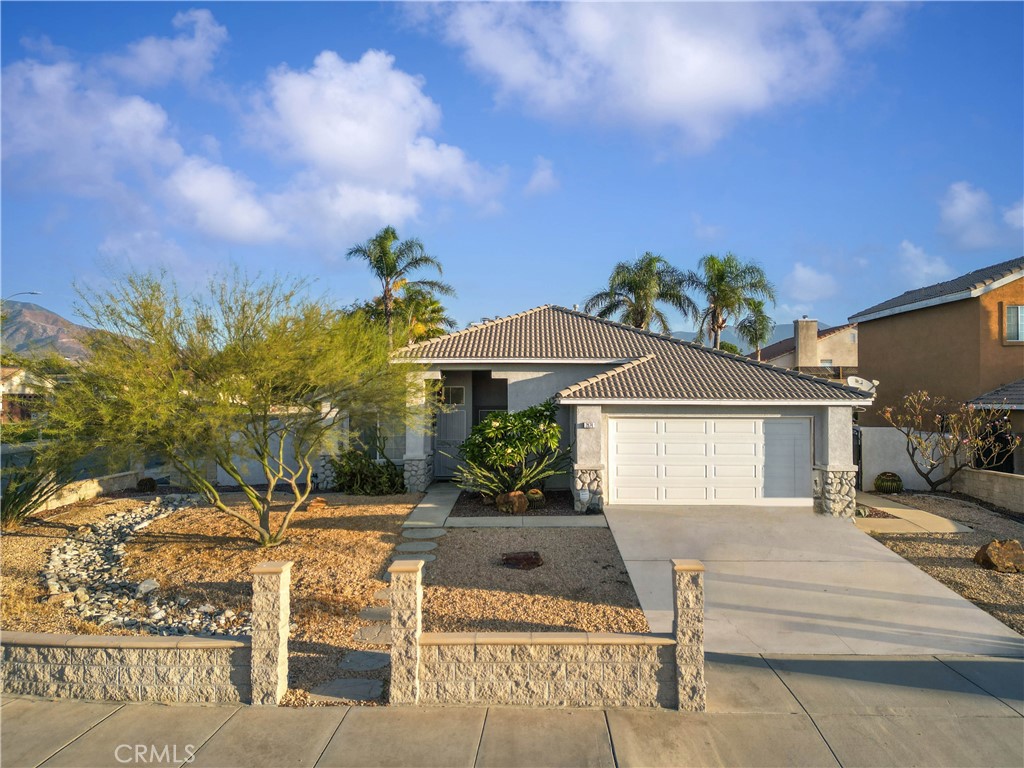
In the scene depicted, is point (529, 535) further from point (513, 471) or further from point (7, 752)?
point (7, 752)

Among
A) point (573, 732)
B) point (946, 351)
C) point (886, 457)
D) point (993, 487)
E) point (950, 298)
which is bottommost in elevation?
point (573, 732)

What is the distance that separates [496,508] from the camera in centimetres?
1425

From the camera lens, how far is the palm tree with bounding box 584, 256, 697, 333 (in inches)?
1203

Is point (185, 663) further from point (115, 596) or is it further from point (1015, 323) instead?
point (1015, 323)

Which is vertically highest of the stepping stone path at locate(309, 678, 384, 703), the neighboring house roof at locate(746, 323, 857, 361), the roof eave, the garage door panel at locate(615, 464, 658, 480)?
the neighboring house roof at locate(746, 323, 857, 361)

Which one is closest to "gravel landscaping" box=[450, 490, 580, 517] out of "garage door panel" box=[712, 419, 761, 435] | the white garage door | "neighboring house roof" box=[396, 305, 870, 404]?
the white garage door

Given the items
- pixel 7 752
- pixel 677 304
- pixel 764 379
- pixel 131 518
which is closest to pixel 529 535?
pixel 764 379

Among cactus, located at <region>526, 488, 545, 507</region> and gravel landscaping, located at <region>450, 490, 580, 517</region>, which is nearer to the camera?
gravel landscaping, located at <region>450, 490, 580, 517</region>

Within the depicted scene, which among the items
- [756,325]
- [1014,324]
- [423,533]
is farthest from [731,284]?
[423,533]

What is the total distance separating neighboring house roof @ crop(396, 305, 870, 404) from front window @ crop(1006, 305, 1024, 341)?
8.19 meters

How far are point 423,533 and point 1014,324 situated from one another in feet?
60.3

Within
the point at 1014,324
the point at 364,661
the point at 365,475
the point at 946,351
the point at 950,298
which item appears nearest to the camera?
the point at 364,661

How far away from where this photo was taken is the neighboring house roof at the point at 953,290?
1834 cm

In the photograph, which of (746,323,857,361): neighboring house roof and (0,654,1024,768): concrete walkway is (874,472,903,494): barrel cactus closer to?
(0,654,1024,768): concrete walkway
